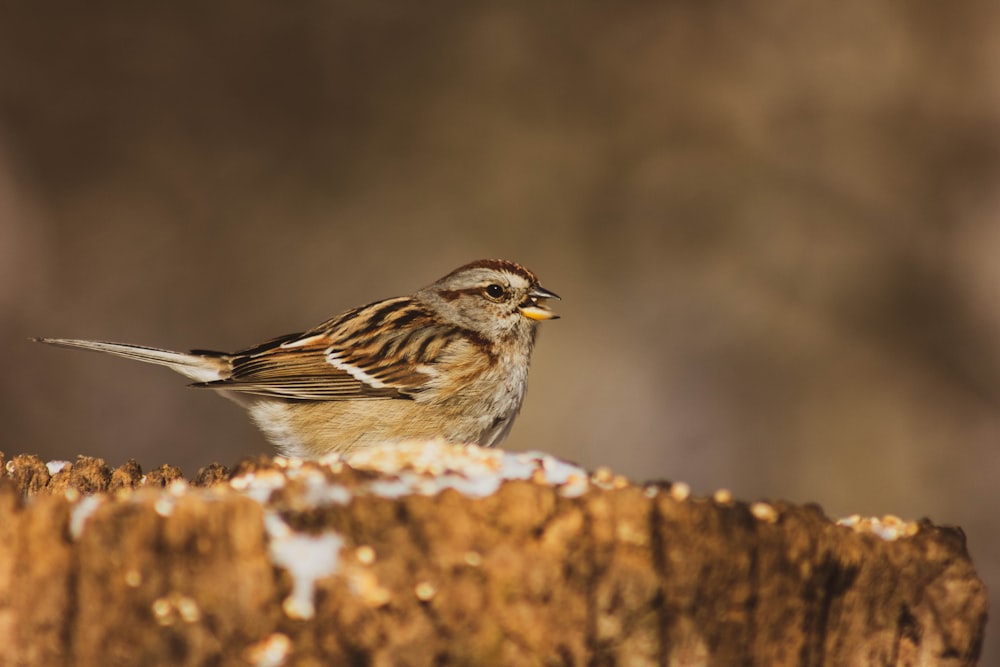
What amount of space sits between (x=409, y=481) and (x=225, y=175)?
194 inches

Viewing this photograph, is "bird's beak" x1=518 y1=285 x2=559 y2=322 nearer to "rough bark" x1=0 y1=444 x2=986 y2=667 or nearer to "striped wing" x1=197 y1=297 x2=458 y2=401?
"striped wing" x1=197 y1=297 x2=458 y2=401

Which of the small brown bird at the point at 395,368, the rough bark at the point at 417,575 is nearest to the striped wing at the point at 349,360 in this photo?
the small brown bird at the point at 395,368

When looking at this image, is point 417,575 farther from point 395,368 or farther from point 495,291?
point 495,291

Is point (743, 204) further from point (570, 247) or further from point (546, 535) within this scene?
point (546, 535)

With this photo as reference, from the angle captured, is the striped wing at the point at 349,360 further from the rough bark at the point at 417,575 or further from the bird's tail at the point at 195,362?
the rough bark at the point at 417,575

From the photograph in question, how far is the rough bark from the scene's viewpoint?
167 centimetres

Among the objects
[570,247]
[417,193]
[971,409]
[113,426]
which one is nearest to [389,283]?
[417,193]

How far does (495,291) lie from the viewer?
14.1 ft

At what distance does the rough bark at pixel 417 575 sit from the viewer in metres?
A: 1.67

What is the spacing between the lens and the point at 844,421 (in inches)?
255

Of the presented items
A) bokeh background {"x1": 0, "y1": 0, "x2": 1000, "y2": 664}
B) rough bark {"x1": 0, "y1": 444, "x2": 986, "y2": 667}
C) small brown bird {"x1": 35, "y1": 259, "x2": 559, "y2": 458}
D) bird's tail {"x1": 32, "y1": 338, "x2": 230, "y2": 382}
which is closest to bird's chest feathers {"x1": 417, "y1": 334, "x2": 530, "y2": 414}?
small brown bird {"x1": 35, "y1": 259, "x2": 559, "y2": 458}

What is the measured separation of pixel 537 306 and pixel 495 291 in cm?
15

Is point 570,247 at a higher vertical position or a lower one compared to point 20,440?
higher

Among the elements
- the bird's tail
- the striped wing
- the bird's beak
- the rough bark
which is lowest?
the rough bark
